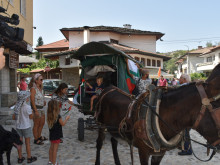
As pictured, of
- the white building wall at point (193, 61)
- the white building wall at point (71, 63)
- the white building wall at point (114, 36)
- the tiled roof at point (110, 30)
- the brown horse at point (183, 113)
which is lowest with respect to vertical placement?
the brown horse at point (183, 113)

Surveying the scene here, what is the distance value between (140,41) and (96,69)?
25.5 meters

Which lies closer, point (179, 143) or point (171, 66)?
point (179, 143)

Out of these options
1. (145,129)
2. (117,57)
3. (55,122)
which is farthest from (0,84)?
(145,129)

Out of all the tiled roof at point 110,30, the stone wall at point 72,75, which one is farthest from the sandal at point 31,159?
the tiled roof at point 110,30

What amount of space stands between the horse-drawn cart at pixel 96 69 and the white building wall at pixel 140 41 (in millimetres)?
24268

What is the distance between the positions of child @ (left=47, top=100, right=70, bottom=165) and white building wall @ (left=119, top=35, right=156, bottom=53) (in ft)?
91.5

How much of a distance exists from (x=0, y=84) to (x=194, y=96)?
33.8 feet

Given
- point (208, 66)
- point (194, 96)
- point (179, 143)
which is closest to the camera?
point (194, 96)

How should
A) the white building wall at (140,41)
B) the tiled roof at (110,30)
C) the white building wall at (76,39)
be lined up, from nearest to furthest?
the tiled roof at (110,30), the white building wall at (76,39), the white building wall at (140,41)

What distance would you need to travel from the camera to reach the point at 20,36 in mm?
4496

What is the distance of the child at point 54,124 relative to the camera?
168 inches

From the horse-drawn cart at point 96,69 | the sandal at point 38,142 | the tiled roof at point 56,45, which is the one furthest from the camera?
the tiled roof at point 56,45

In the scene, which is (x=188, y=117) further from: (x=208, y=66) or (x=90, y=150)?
(x=208, y=66)

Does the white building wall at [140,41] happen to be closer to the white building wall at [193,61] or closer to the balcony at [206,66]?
the balcony at [206,66]
